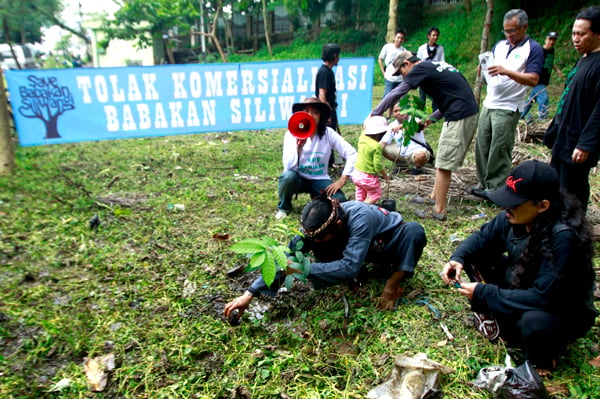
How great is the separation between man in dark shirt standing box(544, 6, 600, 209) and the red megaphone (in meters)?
2.03

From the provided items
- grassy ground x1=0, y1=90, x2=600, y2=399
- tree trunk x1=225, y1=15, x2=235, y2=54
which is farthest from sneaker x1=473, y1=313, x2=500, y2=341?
tree trunk x1=225, y1=15, x2=235, y2=54

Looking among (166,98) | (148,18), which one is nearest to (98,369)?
(166,98)

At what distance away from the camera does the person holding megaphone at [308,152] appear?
13.2 ft

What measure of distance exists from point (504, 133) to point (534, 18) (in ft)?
40.5

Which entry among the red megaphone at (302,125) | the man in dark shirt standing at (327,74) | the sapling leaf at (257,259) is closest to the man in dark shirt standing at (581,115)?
the red megaphone at (302,125)

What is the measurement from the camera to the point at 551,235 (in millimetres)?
1978

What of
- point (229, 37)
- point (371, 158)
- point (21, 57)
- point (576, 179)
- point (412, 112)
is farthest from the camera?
point (229, 37)

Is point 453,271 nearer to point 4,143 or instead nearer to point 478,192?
point 478,192

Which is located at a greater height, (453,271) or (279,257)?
(279,257)

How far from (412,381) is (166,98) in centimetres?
583

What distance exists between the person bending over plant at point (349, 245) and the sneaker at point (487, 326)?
1.52ft

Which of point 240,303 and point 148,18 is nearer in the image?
point 240,303

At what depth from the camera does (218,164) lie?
6.23m

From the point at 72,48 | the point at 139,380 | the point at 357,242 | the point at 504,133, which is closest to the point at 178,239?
the point at 139,380
